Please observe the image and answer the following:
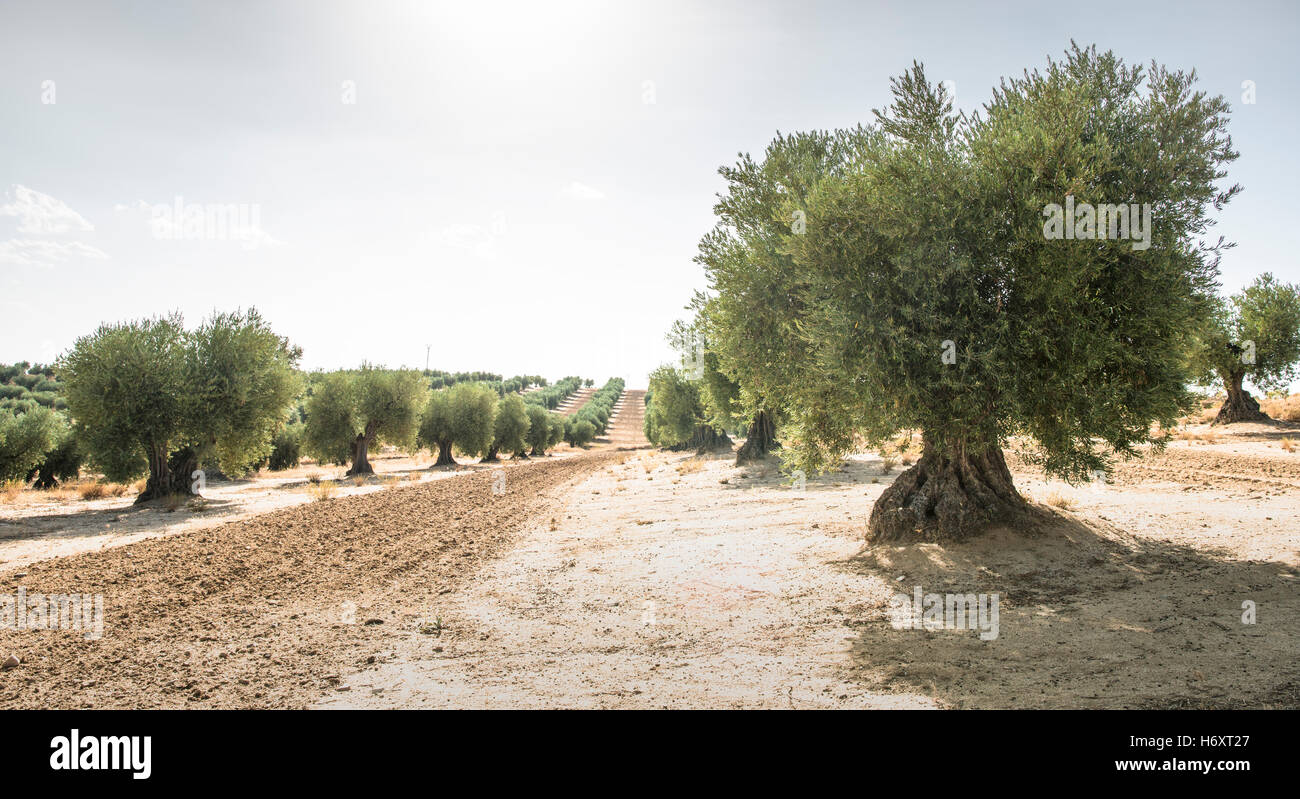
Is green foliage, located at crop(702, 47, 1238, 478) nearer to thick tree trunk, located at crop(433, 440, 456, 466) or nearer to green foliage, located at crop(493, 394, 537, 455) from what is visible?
thick tree trunk, located at crop(433, 440, 456, 466)

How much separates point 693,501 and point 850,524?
293 inches

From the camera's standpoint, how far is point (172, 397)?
26.9 meters

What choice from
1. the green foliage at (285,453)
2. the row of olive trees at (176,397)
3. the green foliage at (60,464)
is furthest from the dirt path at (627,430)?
the row of olive trees at (176,397)

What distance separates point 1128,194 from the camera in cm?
1117

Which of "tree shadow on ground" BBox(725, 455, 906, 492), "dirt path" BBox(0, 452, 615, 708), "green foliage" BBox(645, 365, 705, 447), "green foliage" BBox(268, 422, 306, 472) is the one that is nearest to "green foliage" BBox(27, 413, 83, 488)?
"green foliage" BBox(268, 422, 306, 472)

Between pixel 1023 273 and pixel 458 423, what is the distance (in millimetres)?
59951

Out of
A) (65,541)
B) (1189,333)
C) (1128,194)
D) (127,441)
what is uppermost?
(1128,194)

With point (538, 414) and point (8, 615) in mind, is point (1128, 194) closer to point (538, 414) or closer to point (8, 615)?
point (8, 615)

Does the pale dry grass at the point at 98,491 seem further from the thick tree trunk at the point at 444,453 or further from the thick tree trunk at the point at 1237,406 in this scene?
the thick tree trunk at the point at 1237,406

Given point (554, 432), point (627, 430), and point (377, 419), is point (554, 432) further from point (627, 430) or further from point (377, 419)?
point (627, 430)

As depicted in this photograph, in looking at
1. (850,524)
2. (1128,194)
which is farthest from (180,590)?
(1128,194)

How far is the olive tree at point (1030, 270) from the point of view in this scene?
34.9ft

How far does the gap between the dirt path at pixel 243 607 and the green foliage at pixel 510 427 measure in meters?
53.9

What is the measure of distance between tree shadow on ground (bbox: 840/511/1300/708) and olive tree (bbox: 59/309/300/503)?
1103 inches
